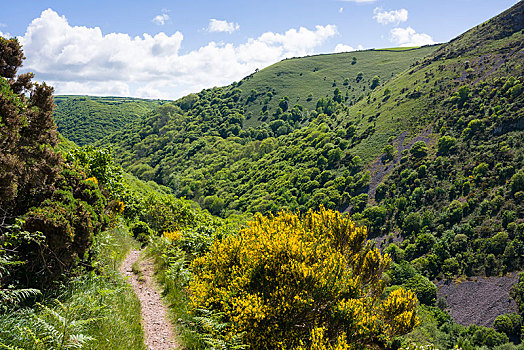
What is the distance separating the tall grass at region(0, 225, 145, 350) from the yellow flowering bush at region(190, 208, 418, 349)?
1.78m

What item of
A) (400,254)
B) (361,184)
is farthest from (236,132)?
(400,254)

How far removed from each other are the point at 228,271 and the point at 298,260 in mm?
2132

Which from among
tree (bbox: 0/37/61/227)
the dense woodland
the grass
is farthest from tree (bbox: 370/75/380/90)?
tree (bbox: 0/37/61/227)

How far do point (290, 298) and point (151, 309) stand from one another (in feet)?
13.9

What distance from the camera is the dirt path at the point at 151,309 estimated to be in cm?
696

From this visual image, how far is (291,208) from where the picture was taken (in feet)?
331

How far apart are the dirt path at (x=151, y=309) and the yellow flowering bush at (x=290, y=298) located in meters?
0.97

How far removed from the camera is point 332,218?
11.5 metres

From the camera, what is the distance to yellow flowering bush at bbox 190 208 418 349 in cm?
677

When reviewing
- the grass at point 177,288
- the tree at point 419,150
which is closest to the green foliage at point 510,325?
the tree at point 419,150

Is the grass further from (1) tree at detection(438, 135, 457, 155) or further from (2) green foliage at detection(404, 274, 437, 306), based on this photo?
(1) tree at detection(438, 135, 457, 155)

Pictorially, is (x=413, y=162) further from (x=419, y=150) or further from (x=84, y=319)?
(x=84, y=319)

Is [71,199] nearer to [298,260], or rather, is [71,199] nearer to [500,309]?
[298,260]

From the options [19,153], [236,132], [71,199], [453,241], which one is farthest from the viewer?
[236,132]
